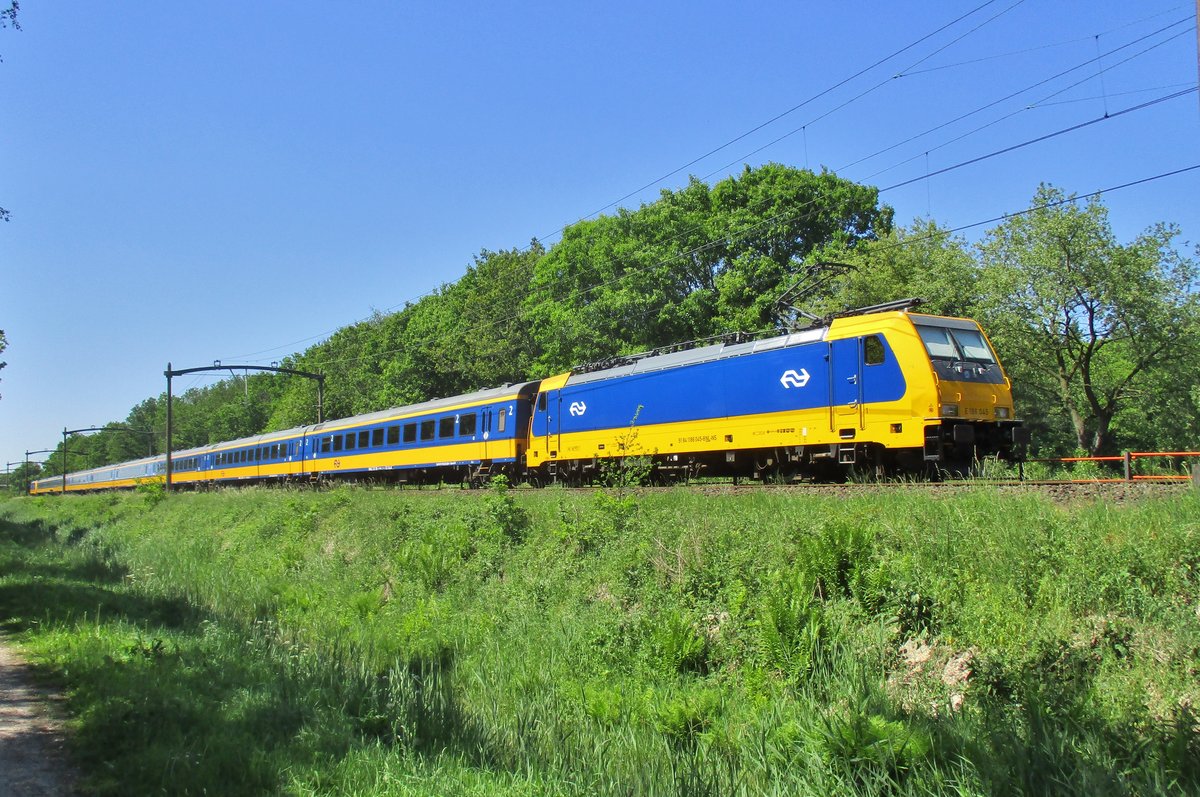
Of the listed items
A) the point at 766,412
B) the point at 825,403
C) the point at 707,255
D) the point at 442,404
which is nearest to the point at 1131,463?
the point at 825,403

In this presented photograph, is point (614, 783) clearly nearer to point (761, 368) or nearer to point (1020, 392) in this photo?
point (761, 368)

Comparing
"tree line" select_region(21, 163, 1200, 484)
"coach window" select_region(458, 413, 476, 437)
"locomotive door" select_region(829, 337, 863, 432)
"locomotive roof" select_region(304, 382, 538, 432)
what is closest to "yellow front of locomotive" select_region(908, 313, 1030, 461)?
"locomotive door" select_region(829, 337, 863, 432)

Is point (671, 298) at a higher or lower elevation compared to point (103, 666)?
higher

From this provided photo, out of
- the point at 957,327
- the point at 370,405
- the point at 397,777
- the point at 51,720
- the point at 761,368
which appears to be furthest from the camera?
the point at 370,405

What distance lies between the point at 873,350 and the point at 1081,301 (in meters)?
18.7

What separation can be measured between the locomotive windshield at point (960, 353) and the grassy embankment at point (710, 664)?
171 inches

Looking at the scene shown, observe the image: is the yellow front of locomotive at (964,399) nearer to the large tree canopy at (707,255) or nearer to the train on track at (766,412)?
the train on track at (766,412)

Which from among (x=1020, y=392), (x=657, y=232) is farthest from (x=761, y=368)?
(x=657, y=232)

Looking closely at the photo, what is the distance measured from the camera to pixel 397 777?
258 inches

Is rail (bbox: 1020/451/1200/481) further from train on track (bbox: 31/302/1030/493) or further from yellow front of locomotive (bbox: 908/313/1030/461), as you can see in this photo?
train on track (bbox: 31/302/1030/493)

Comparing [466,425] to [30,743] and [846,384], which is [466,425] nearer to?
[846,384]

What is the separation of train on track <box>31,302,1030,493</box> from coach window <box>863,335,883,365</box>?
0.07ft

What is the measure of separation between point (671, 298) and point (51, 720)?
32913mm

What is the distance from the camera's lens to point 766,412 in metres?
16.5
